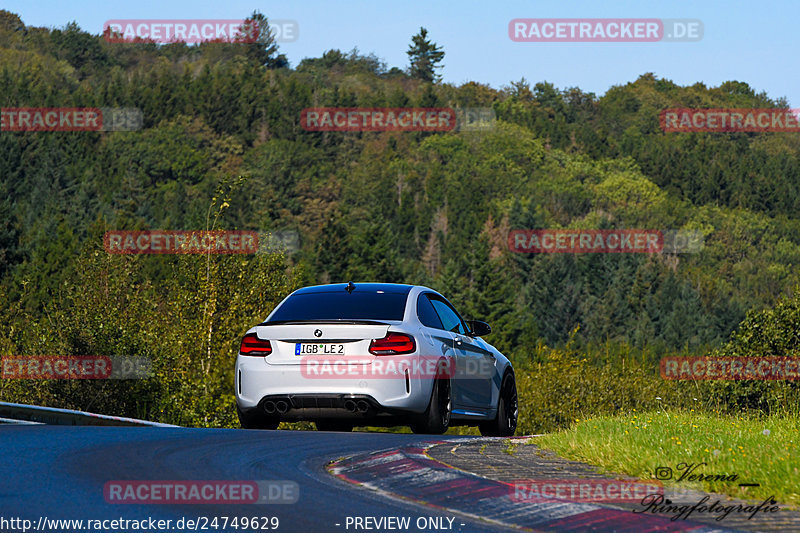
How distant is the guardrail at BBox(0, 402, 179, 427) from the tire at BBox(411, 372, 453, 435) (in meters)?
2.93

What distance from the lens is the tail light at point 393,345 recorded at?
38.1 feet

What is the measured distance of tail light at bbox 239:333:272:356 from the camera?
11883 millimetres

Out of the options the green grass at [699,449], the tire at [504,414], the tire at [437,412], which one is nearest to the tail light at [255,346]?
Answer: the tire at [437,412]

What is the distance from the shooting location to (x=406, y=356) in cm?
1169

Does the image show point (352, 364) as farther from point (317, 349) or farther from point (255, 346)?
point (255, 346)

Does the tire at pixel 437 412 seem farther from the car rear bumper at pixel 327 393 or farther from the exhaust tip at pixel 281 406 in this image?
the exhaust tip at pixel 281 406

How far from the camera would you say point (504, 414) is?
46.7 feet

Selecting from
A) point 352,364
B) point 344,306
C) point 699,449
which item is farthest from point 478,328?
point 699,449

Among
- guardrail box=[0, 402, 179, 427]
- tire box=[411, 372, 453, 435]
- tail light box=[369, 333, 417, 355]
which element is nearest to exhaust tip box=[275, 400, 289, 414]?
tail light box=[369, 333, 417, 355]

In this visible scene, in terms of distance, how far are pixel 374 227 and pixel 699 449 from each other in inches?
4077

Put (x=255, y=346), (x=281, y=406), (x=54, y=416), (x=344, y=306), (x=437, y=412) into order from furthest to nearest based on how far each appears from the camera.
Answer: (x=54, y=416), (x=344, y=306), (x=437, y=412), (x=255, y=346), (x=281, y=406)

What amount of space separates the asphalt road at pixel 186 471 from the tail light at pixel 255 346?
84 cm

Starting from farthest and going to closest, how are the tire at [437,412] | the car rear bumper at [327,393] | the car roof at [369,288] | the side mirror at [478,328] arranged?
1. the side mirror at [478,328]
2. the car roof at [369,288]
3. the tire at [437,412]
4. the car rear bumper at [327,393]

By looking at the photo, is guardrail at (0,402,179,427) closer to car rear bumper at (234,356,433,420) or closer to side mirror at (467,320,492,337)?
car rear bumper at (234,356,433,420)
